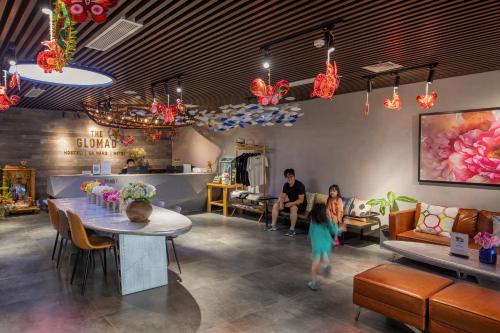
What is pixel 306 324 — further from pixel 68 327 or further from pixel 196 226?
pixel 196 226

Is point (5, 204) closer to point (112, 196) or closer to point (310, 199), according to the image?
point (112, 196)

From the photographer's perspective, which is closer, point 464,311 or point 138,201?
point 464,311

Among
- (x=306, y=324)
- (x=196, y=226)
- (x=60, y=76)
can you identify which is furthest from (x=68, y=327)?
(x=196, y=226)

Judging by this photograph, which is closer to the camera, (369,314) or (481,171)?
(369,314)

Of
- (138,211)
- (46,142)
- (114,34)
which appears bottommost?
(138,211)

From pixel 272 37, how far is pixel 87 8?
7.14 ft

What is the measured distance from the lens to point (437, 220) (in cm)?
527

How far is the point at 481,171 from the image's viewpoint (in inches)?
207

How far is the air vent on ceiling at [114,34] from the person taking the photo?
3.33 m

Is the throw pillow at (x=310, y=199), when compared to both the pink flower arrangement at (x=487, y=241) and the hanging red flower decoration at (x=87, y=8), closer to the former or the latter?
the pink flower arrangement at (x=487, y=241)

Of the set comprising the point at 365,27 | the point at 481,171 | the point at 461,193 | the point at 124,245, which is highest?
the point at 365,27

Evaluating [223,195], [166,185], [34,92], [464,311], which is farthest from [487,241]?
[34,92]

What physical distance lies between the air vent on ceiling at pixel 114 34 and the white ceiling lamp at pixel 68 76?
1.18 m

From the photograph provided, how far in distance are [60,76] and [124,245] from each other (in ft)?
11.1
